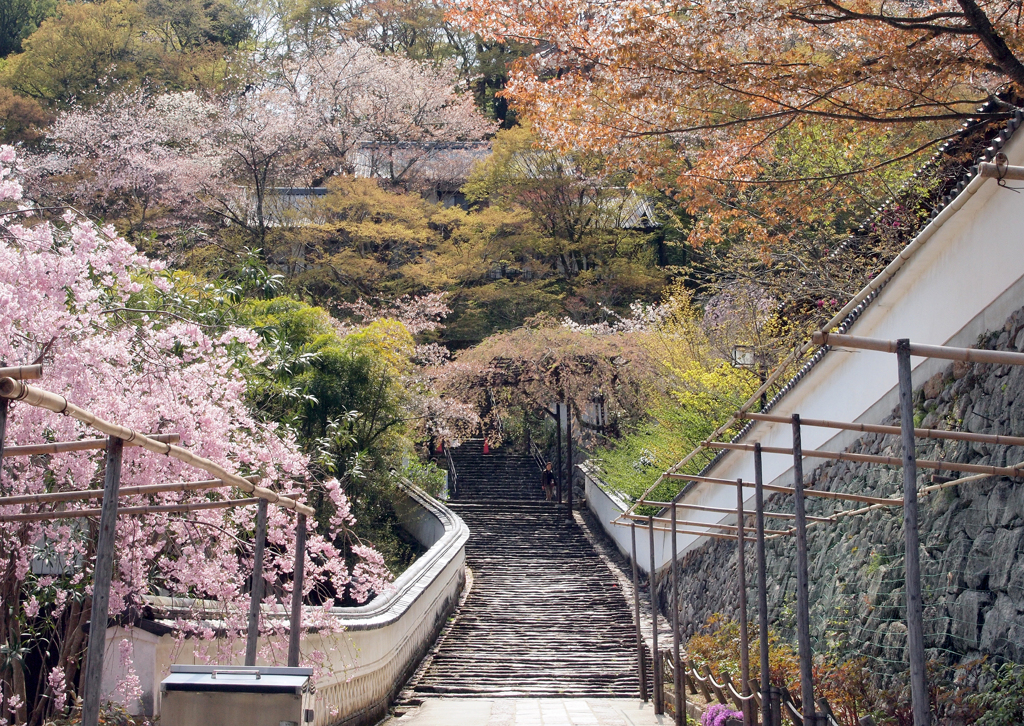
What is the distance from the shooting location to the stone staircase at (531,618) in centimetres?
1285

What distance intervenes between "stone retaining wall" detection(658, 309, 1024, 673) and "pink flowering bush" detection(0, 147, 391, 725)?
4.38 m

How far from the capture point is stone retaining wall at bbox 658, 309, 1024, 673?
5.60 meters

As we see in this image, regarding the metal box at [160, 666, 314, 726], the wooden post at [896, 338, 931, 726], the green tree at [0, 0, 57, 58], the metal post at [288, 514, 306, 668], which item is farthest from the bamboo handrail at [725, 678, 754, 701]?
the green tree at [0, 0, 57, 58]

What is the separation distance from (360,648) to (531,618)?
23.3 feet

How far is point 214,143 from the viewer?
30.0m

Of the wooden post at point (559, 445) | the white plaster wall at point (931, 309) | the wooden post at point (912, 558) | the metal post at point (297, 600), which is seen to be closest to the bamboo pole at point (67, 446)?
the metal post at point (297, 600)

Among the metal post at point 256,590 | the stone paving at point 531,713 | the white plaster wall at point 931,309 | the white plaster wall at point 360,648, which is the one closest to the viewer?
the metal post at point 256,590

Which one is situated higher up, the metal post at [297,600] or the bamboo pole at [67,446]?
the bamboo pole at [67,446]

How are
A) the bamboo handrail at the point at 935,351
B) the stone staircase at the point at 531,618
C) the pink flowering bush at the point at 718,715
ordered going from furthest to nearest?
the stone staircase at the point at 531,618
the pink flowering bush at the point at 718,715
the bamboo handrail at the point at 935,351

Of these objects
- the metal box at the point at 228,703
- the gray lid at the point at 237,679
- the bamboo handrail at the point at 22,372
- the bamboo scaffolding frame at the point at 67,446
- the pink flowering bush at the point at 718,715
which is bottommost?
the pink flowering bush at the point at 718,715

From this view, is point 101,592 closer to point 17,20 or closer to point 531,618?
point 531,618

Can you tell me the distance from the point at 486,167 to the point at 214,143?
9002 mm

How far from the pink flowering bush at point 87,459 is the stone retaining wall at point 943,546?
4382 millimetres

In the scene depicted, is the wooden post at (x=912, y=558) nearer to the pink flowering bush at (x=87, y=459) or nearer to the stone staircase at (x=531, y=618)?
the pink flowering bush at (x=87, y=459)
